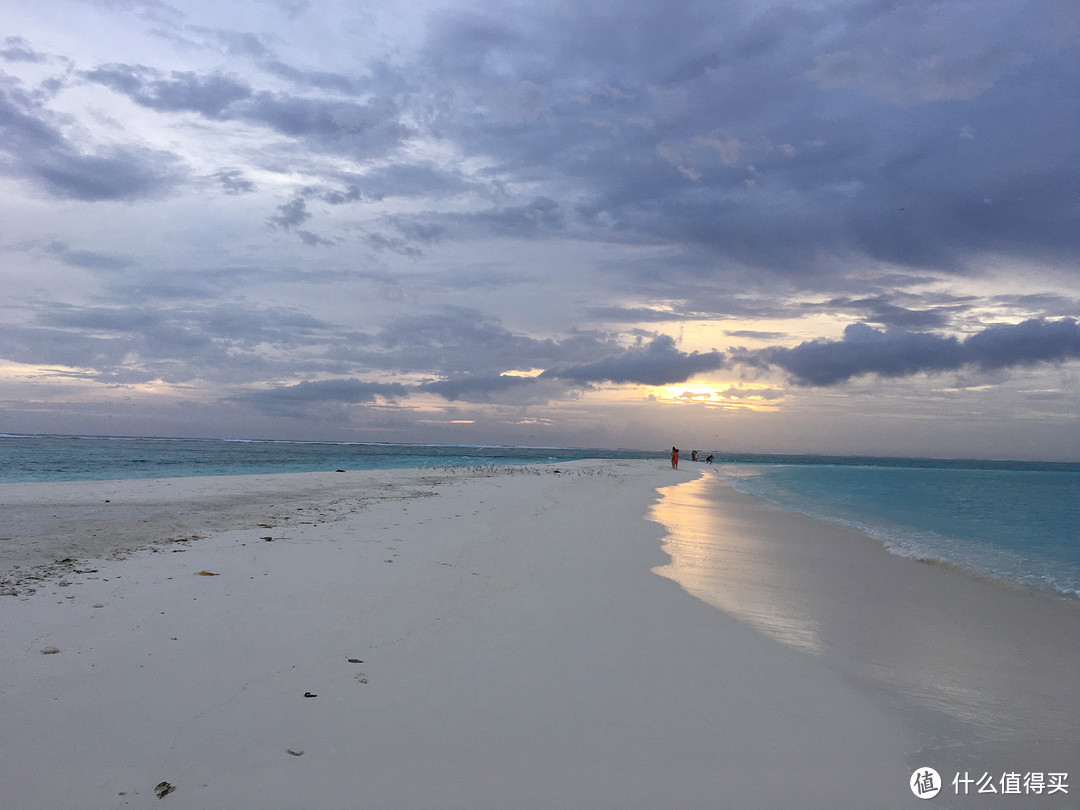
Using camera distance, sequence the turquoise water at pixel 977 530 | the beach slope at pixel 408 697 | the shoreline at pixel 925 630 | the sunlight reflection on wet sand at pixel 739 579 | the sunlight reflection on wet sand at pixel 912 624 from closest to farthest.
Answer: the beach slope at pixel 408 697 → the shoreline at pixel 925 630 → the sunlight reflection on wet sand at pixel 912 624 → the sunlight reflection on wet sand at pixel 739 579 → the turquoise water at pixel 977 530

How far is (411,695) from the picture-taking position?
4.52 metres

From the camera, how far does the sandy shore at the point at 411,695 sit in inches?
138

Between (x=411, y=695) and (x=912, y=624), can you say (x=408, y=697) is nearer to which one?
(x=411, y=695)

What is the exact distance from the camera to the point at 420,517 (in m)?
13.8

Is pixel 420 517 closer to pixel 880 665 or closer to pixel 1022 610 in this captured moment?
pixel 880 665

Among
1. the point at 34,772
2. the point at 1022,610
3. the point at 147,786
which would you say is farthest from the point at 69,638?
the point at 1022,610

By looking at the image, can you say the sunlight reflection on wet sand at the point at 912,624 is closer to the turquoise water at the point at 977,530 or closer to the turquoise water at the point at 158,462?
the turquoise water at the point at 977,530

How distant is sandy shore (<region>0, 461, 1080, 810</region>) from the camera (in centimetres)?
351

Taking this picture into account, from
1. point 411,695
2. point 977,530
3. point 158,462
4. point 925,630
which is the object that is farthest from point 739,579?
point 158,462

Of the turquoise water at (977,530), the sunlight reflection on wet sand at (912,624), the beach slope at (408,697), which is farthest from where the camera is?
the turquoise water at (977,530)

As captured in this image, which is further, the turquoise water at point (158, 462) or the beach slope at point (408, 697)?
the turquoise water at point (158, 462)

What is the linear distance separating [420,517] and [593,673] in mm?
9399

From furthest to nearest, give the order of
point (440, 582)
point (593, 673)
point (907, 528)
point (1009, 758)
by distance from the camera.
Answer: point (907, 528), point (440, 582), point (593, 673), point (1009, 758)

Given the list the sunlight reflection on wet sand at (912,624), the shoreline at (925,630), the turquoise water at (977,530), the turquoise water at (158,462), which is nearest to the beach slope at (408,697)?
the shoreline at (925,630)
